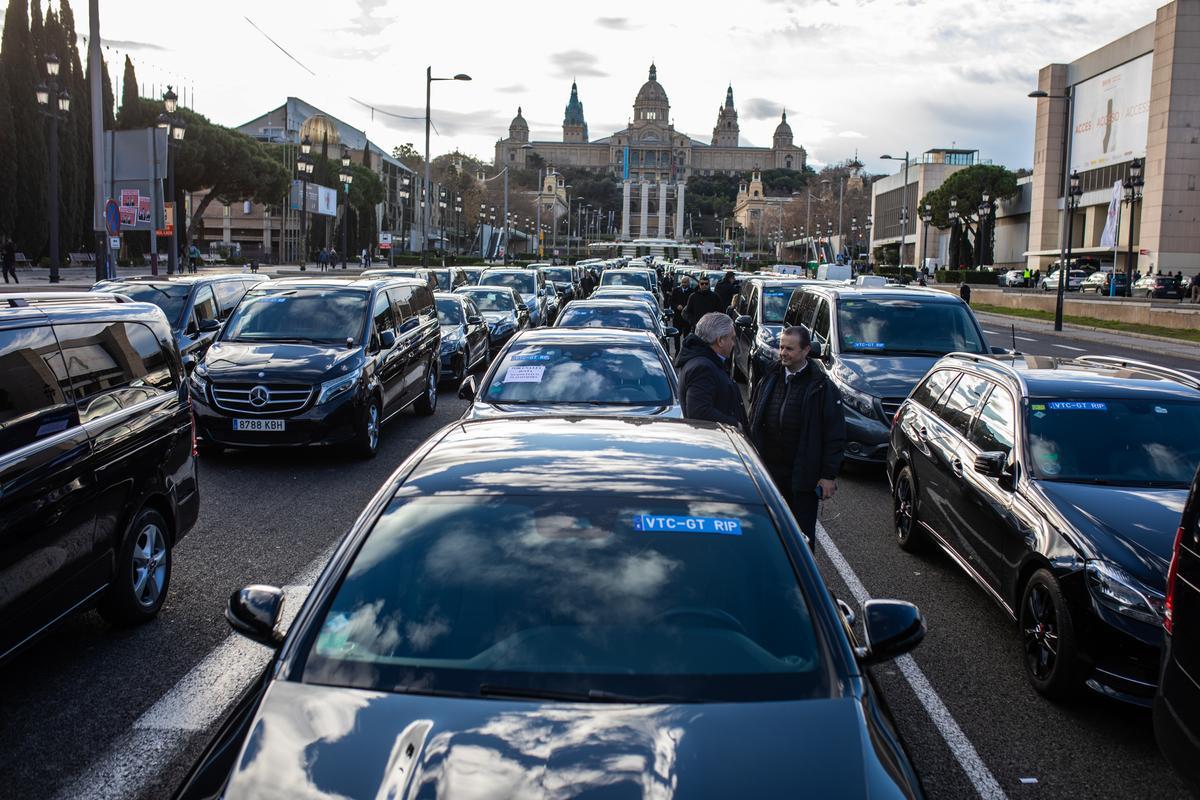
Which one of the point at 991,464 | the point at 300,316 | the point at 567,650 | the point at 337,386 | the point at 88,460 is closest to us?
the point at 567,650

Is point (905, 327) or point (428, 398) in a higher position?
point (905, 327)

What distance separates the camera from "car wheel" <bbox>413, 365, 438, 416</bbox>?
14.7 metres

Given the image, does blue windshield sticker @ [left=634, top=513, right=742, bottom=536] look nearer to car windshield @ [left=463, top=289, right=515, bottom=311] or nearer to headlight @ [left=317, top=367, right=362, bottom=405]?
headlight @ [left=317, top=367, right=362, bottom=405]

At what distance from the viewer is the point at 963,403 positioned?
7.62 metres

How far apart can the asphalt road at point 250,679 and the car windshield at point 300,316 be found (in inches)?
164

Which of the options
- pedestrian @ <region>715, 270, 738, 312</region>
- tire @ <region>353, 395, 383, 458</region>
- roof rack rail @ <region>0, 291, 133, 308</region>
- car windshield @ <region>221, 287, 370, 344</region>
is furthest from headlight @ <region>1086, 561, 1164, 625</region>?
pedestrian @ <region>715, 270, 738, 312</region>

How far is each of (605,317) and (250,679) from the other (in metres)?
9.81

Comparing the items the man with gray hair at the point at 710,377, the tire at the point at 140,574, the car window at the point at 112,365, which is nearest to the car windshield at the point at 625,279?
the man with gray hair at the point at 710,377

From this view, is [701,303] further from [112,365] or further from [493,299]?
[112,365]

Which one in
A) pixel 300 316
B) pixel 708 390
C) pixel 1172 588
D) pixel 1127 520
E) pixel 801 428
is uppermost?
pixel 300 316

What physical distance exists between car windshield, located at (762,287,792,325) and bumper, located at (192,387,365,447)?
8.58m

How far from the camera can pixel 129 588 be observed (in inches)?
228

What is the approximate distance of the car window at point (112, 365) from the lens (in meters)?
5.59

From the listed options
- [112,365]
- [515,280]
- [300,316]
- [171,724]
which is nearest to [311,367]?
[300,316]
